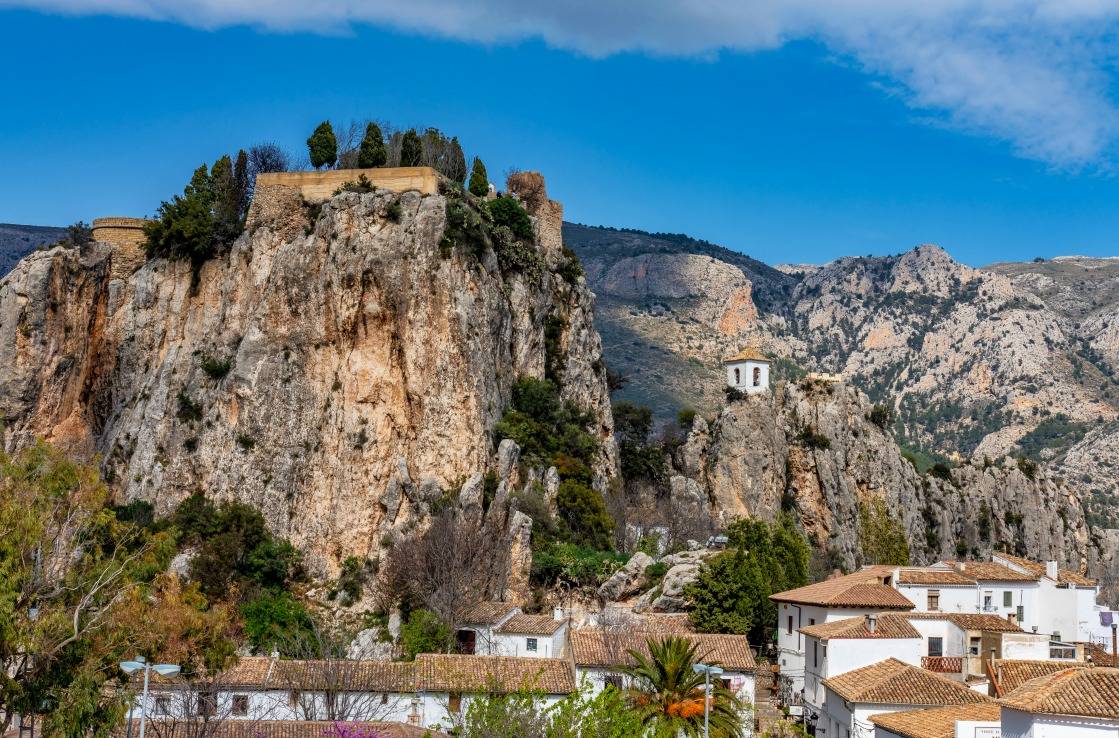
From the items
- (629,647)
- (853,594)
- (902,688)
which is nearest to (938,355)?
(853,594)

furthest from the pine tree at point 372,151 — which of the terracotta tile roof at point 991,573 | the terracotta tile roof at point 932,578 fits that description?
the terracotta tile roof at point 991,573

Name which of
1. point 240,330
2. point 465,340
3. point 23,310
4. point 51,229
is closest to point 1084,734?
point 465,340

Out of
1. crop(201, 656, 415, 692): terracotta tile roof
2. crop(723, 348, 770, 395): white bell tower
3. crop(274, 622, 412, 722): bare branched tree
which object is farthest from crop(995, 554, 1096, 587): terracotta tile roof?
crop(274, 622, 412, 722): bare branched tree

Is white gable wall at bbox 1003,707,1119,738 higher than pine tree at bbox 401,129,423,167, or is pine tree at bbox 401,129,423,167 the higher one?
pine tree at bbox 401,129,423,167

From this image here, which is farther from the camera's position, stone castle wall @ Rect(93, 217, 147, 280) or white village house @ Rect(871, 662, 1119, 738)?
stone castle wall @ Rect(93, 217, 147, 280)

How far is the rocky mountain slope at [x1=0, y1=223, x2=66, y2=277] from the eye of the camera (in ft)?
539

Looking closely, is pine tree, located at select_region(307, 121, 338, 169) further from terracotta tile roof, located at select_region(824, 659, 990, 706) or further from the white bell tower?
terracotta tile roof, located at select_region(824, 659, 990, 706)

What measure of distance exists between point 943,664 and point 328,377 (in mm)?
34388

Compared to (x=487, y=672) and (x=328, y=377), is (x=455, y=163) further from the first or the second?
(x=487, y=672)

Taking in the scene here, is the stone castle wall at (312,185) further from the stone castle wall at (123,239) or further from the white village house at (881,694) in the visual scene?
the white village house at (881,694)

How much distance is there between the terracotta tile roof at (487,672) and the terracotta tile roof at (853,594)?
12164 millimetres

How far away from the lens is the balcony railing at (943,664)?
50.6 m

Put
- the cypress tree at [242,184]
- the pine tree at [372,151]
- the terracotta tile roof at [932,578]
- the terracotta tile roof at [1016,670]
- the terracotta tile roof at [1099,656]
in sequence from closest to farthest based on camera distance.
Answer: the terracotta tile roof at [1016,670] → the terracotta tile roof at [1099,656] → the terracotta tile roof at [932,578] → the pine tree at [372,151] → the cypress tree at [242,184]

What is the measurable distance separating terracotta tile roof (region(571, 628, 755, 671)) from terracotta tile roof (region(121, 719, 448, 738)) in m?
8.25
